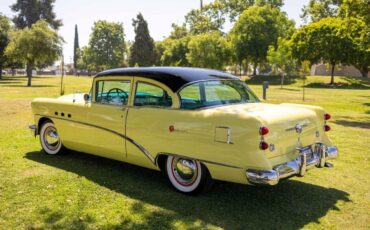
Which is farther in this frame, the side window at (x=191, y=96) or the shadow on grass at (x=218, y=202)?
the side window at (x=191, y=96)

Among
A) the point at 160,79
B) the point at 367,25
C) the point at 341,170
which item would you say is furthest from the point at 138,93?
the point at 367,25

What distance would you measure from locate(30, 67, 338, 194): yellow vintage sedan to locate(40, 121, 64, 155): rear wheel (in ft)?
1.67

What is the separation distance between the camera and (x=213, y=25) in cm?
7988

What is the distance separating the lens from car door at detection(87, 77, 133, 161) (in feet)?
20.2

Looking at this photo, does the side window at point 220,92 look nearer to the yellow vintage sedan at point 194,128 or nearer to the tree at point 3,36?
the yellow vintage sedan at point 194,128

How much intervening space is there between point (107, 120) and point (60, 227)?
2.27 meters

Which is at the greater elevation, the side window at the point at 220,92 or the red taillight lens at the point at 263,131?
the side window at the point at 220,92

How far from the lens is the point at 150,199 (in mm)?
Answer: 5348

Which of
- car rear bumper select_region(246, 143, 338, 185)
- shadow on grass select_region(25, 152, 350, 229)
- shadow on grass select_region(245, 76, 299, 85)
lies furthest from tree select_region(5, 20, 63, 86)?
car rear bumper select_region(246, 143, 338, 185)

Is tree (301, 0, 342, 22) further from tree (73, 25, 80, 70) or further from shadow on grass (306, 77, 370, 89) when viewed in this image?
tree (73, 25, 80, 70)

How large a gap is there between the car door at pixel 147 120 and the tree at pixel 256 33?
52.5 m

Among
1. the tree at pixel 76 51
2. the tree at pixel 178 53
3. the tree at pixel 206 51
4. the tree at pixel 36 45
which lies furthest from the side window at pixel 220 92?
the tree at pixel 76 51

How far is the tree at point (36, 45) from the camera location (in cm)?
3763

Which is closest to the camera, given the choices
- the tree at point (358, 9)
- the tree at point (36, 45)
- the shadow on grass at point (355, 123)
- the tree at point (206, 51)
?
the shadow on grass at point (355, 123)
